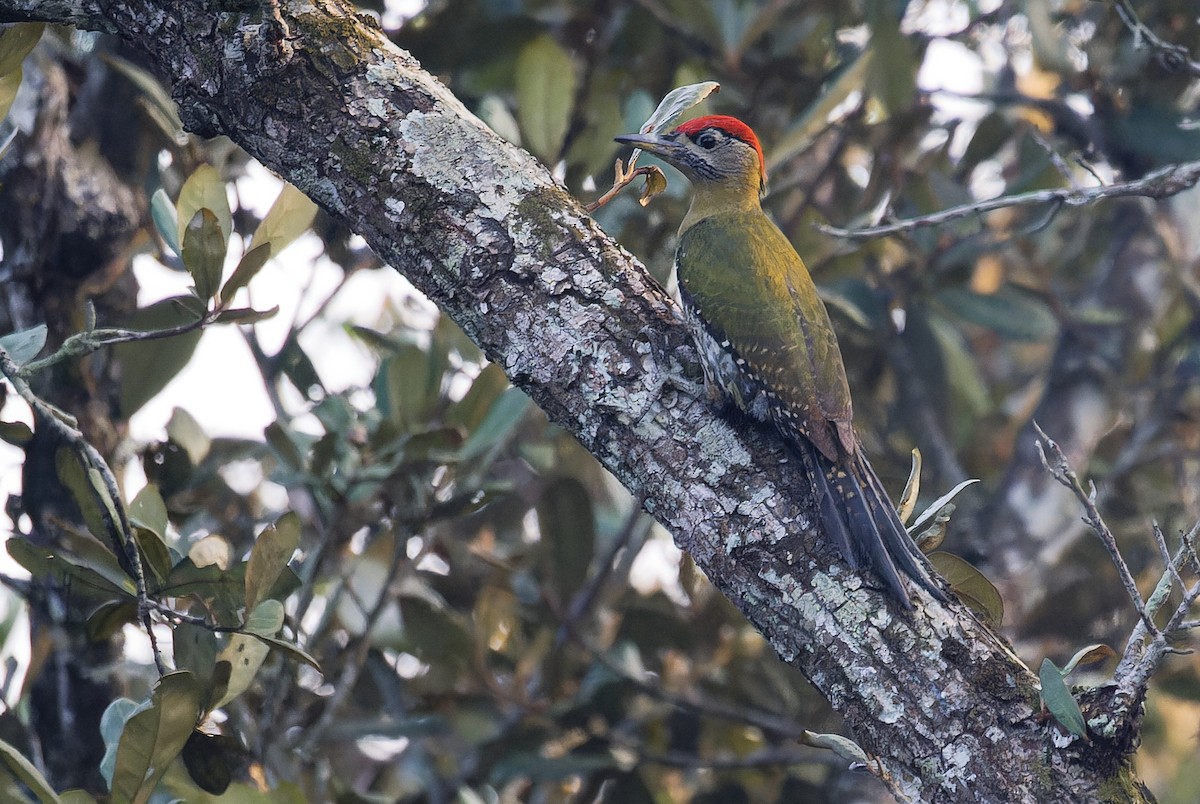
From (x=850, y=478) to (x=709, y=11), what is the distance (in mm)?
2285

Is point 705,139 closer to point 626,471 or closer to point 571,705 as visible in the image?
point 626,471

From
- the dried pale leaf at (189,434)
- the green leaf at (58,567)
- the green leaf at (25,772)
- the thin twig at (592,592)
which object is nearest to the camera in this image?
the green leaf at (25,772)

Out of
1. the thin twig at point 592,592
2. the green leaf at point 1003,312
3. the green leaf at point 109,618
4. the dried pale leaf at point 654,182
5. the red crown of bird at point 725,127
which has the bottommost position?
the thin twig at point 592,592

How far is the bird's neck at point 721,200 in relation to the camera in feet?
11.4

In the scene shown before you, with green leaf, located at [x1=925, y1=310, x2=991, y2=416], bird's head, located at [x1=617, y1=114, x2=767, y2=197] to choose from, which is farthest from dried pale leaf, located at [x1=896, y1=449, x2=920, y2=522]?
green leaf, located at [x1=925, y1=310, x2=991, y2=416]

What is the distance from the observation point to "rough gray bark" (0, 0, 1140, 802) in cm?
206

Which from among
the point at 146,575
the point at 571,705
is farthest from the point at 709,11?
the point at 146,575

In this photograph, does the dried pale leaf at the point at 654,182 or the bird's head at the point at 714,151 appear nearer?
the dried pale leaf at the point at 654,182

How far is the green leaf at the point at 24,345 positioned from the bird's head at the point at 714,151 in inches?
75.3

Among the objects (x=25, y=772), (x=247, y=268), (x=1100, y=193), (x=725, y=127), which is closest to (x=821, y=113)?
(x=725, y=127)

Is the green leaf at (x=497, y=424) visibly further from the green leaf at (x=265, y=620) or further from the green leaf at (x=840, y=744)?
the green leaf at (x=840, y=744)

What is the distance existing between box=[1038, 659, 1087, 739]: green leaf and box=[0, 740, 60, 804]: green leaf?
1.82m

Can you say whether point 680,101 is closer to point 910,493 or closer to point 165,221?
point 910,493

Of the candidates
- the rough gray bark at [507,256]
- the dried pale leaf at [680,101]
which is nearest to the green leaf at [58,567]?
the rough gray bark at [507,256]
